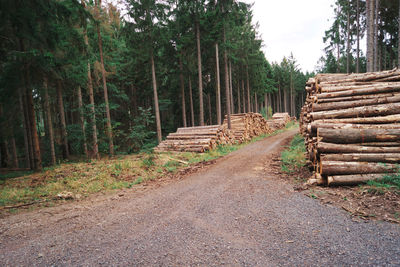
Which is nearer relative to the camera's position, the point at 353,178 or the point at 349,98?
the point at 353,178

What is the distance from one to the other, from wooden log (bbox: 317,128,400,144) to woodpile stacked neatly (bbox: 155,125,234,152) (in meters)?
7.87

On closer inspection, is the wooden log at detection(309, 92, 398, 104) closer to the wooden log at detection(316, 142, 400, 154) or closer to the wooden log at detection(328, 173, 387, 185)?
the wooden log at detection(316, 142, 400, 154)

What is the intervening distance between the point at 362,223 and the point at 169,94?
25.9 meters

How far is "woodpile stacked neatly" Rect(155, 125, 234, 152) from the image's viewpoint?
42.9ft

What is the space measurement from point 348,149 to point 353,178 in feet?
3.29

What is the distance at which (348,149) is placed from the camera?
554 cm

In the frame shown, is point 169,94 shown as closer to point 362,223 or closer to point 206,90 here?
point 206,90

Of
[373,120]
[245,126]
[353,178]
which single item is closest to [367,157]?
[353,178]

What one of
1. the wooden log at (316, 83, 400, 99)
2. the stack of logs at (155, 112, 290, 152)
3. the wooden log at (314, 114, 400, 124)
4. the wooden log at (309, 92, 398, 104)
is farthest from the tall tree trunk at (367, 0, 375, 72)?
the stack of logs at (155, 112, 290, 152)

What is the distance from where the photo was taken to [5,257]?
9.16ft

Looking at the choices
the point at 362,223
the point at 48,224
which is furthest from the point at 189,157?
the point at 362,223

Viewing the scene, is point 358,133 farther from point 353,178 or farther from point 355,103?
point 355,103

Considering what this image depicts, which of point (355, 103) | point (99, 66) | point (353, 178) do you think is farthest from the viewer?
point (99, 66)

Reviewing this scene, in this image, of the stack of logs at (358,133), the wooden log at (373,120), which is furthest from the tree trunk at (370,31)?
the wooden log at (373,120)
